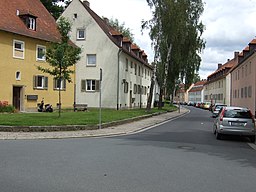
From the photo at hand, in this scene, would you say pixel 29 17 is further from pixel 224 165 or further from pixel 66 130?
pixel 224 165

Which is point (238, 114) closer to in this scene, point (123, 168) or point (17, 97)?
point (123, 168)

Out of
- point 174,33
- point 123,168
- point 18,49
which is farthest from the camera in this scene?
point 174,33

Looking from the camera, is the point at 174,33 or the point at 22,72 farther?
the point at 174,33

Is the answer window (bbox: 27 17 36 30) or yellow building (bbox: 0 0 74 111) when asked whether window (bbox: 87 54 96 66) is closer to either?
yellow building (bbox: 0 0 74 111)

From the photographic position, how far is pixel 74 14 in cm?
4103

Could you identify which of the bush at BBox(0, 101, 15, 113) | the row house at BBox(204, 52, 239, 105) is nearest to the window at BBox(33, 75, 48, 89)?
the bush at BBox(0, 101, 15, 113)

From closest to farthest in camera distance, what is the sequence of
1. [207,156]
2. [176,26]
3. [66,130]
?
[207,156] < [66,130] < [176,26]

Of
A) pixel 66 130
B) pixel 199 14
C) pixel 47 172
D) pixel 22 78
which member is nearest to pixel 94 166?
pixel 47 172

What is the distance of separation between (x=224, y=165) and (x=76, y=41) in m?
34.5

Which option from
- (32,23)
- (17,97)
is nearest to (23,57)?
(17,97)

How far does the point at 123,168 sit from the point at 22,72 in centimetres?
2430

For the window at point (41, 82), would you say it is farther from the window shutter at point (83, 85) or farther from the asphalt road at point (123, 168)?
the asphalt road at point (123, 168)

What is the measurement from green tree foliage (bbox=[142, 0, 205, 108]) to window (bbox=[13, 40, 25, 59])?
1340 centimetres

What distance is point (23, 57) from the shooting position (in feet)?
99.4
